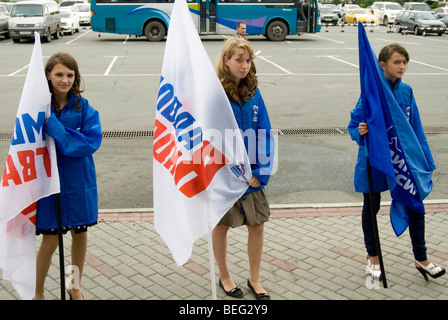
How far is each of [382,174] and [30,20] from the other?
24343mm

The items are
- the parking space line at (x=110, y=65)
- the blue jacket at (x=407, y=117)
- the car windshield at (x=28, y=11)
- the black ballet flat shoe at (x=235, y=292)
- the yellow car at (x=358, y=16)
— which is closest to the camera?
the black ballet flat shoe at (x=235, y=292)

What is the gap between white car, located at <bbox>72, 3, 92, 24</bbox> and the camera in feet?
128

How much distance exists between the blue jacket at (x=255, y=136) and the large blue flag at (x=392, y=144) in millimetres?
743

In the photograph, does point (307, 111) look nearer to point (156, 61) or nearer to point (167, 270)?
point (167, 270)

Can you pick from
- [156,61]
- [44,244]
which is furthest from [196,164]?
[156,61]

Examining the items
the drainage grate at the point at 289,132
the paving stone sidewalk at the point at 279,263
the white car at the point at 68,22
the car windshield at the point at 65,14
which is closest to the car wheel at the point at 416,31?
the white car at the point at 68,22

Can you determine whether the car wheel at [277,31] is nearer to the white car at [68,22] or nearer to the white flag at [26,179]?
the white car at [68,22]

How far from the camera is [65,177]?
364 centimetres

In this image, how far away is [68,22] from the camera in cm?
3141

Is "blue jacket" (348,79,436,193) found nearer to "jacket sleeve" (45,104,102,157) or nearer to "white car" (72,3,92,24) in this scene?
"jacket sleeve" (45,104,102,157)

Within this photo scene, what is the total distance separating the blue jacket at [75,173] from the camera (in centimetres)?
359

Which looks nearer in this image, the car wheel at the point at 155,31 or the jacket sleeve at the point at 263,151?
the jacket sleeve at the point at 263,151

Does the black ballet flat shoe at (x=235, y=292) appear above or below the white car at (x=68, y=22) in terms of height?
below

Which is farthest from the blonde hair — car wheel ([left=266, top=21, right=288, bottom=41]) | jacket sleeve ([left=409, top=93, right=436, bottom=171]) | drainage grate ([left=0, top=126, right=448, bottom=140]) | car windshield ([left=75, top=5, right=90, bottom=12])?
car windshield ([left=75, top=5, right=90, bottom=12])
